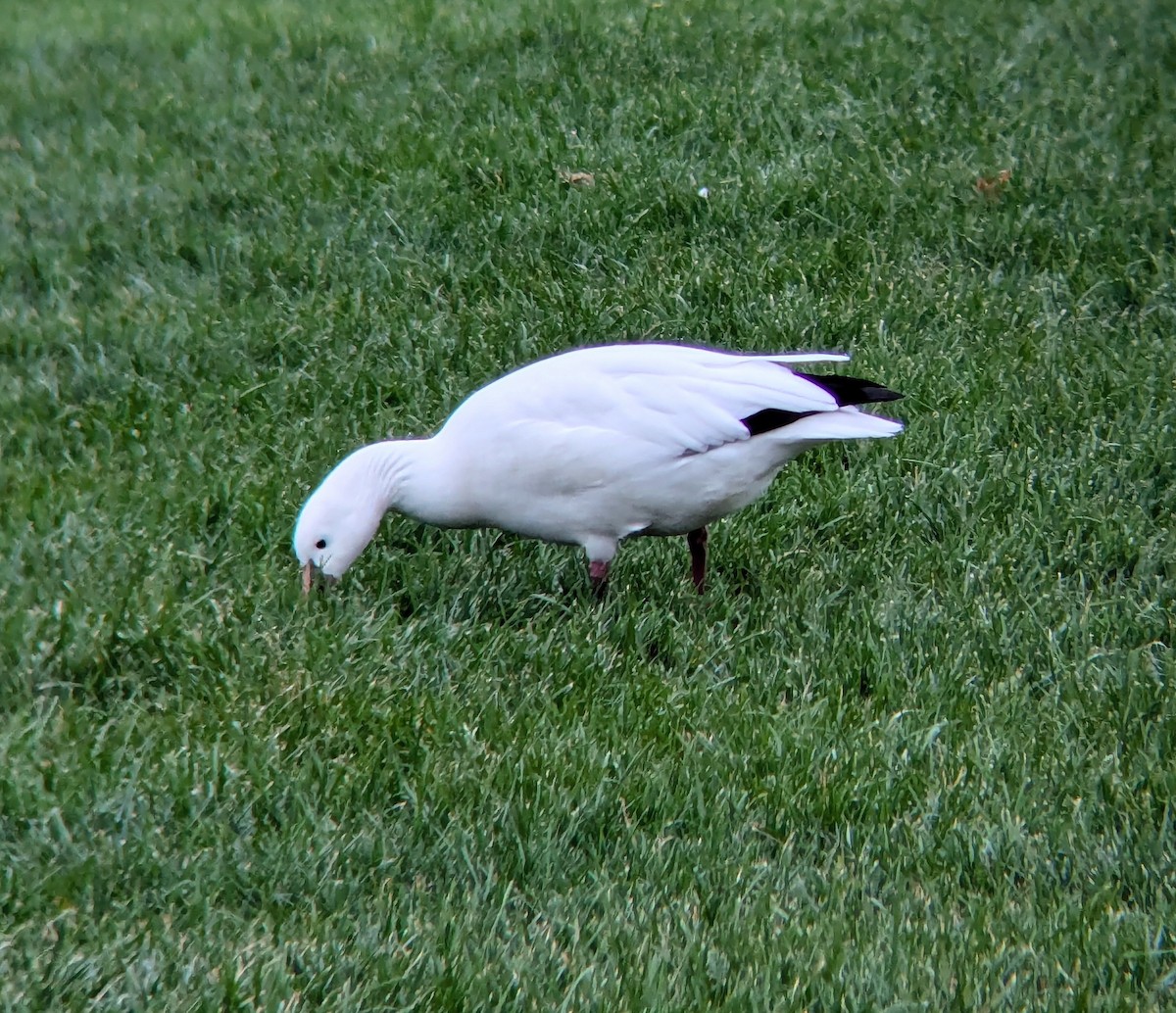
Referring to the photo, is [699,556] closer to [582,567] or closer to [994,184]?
[582,567]

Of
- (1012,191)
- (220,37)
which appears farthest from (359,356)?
(220,37)

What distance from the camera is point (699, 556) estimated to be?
435cm

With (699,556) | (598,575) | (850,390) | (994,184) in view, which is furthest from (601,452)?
(994,184)

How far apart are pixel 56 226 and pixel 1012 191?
12.9 ft

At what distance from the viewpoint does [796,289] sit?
5.83 m

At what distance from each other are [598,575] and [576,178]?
2.87m

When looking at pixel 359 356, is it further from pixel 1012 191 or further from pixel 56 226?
pixel 1012 191

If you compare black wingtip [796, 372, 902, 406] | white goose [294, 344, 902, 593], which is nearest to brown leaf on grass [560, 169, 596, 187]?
white goose [294, 344, 902, 593]

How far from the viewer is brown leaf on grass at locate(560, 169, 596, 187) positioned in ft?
21.7

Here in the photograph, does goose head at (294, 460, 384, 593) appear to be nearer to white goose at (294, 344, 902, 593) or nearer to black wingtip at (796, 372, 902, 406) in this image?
white goose at (294, 344, 902, 593)

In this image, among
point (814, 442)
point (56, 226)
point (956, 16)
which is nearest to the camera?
point (814, 442)

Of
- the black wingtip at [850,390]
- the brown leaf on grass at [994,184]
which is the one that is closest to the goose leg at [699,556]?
the black wingtip at [850,390]

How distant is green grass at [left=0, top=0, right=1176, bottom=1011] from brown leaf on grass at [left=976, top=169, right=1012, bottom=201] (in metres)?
0.07

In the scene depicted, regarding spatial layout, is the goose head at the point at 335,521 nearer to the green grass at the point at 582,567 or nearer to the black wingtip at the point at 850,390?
the green grass at the point at 582,567
